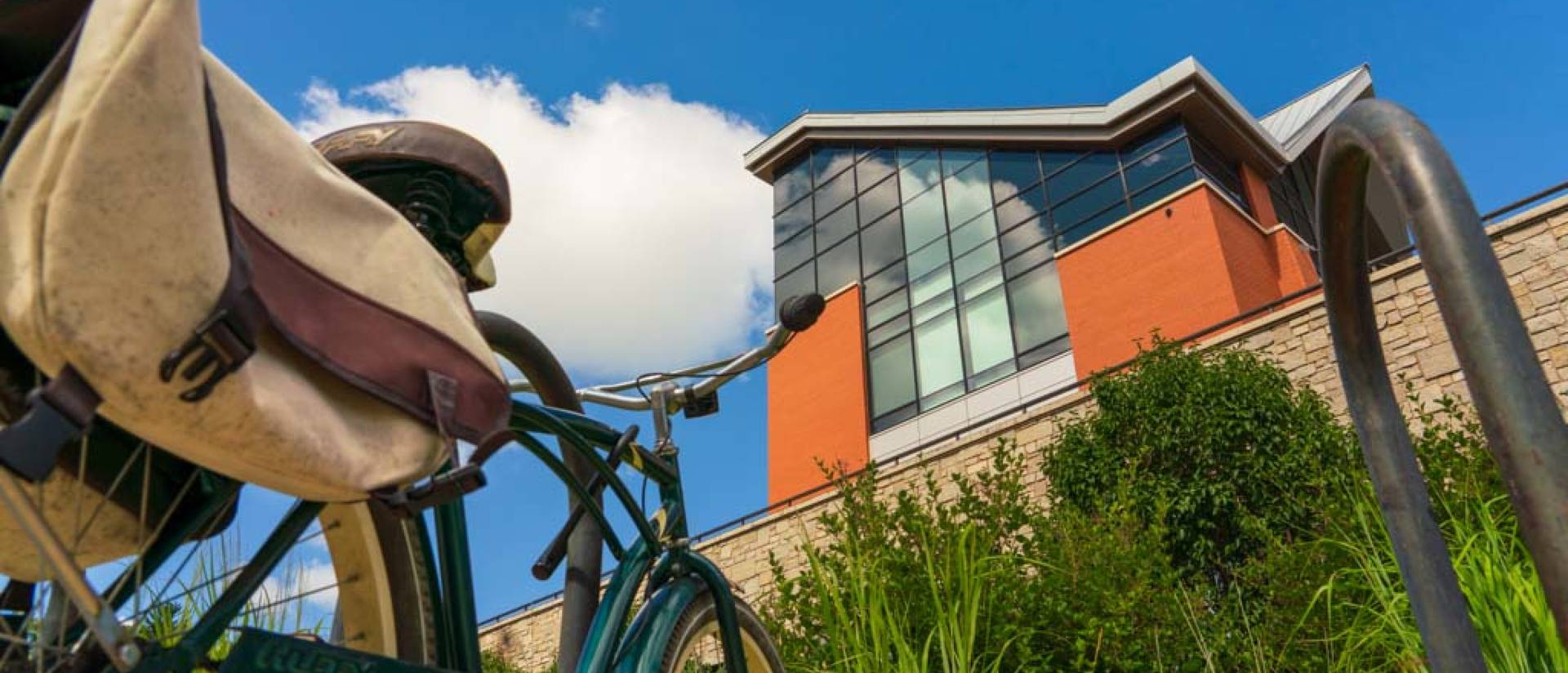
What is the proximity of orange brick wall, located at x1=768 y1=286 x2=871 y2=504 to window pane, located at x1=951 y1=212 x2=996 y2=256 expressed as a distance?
2323 mm

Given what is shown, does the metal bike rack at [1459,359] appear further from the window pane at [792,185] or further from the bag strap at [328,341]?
the window pane at [792,185]

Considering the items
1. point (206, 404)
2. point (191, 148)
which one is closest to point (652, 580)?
point (206, 404)

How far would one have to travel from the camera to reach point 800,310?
2.12 meters

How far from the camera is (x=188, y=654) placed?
1116mm

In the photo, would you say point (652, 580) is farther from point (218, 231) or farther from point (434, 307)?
point (218, 231)

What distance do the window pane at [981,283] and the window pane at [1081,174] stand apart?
1.46 metres

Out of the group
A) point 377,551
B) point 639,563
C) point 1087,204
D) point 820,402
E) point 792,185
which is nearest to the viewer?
point 377,551

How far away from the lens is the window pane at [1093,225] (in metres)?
A: 17.4

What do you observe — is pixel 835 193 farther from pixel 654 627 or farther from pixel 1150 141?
pixel 654 627

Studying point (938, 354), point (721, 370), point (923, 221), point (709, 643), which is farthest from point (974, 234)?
→ point (709, 643)

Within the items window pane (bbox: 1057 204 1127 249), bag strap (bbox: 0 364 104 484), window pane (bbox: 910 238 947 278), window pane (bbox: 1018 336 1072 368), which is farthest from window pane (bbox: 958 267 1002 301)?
bag strap (bbox: 0 364 104 484)

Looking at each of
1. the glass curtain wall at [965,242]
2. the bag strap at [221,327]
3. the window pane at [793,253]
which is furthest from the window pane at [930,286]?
the bag strap at [221,327]

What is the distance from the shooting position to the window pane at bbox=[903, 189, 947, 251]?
19766 millimetres

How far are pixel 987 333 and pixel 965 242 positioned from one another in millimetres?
2106
